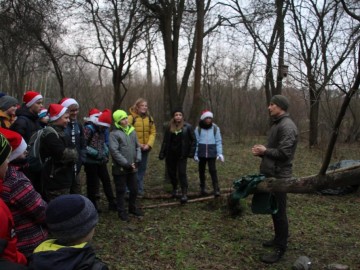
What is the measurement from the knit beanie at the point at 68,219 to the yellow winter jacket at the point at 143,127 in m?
4.74

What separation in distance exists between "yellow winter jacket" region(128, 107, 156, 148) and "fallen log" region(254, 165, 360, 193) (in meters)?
3.04

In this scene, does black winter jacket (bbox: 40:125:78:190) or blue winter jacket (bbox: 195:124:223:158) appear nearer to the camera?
black winter jacket (bbox: 40:125:78:190)

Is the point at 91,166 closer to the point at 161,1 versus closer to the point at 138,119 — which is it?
the point at 138,119

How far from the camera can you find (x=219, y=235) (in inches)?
199

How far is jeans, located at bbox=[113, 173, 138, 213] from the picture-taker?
5.46 meters

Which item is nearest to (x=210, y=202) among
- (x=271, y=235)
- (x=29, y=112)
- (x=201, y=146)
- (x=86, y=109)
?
(x=201, y=146)

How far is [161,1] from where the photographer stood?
300 inches

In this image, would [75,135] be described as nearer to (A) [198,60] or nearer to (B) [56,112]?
(B) [56,112]

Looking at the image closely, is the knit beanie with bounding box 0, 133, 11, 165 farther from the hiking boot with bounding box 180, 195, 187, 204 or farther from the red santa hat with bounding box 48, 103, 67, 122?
the hiking boot with bounding box 180, 195, 187, 204

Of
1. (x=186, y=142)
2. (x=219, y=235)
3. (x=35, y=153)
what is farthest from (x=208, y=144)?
(x=35, y=153)

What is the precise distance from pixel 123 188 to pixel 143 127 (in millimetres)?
1487

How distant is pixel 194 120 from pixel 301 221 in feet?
9.79

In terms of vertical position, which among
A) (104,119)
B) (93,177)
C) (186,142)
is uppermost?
(104,119)

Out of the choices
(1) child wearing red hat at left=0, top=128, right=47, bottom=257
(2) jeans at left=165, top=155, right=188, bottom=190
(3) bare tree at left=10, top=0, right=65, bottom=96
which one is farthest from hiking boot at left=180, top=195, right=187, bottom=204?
(3) bare tree at left=10, top=0, right=65, bottom=96
